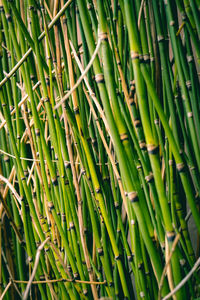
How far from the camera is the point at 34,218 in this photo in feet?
1.52

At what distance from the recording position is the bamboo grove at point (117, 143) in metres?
0.31

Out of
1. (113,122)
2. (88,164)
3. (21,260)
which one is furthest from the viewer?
(21,260)

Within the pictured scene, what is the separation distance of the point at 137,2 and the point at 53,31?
0.18 metres

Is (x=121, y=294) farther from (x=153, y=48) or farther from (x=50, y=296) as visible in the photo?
(x=153, y=48)

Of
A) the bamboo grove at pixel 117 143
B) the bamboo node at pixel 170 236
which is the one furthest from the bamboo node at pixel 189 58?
the bamboo node at pixel 170 236

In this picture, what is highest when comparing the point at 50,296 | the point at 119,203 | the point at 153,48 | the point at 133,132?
the point at 153,48

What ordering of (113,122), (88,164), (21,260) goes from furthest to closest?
(21,260) < (88,164) < (113,122)

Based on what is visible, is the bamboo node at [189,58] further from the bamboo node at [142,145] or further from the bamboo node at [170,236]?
the bamboo node at [170,236]

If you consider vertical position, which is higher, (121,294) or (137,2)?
(137,2)

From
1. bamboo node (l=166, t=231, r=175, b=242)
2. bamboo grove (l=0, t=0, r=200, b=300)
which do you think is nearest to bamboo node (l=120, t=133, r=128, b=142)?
bamboo grove (l=0, t=0, r=200, b=300)

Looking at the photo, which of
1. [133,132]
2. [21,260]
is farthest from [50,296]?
[133,132]

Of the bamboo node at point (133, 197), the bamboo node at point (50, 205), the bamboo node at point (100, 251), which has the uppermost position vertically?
the bamboo node at point (133, 197)

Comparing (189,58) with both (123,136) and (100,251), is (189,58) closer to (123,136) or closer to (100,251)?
(123,136)

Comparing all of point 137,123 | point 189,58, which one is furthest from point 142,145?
point 189,58
